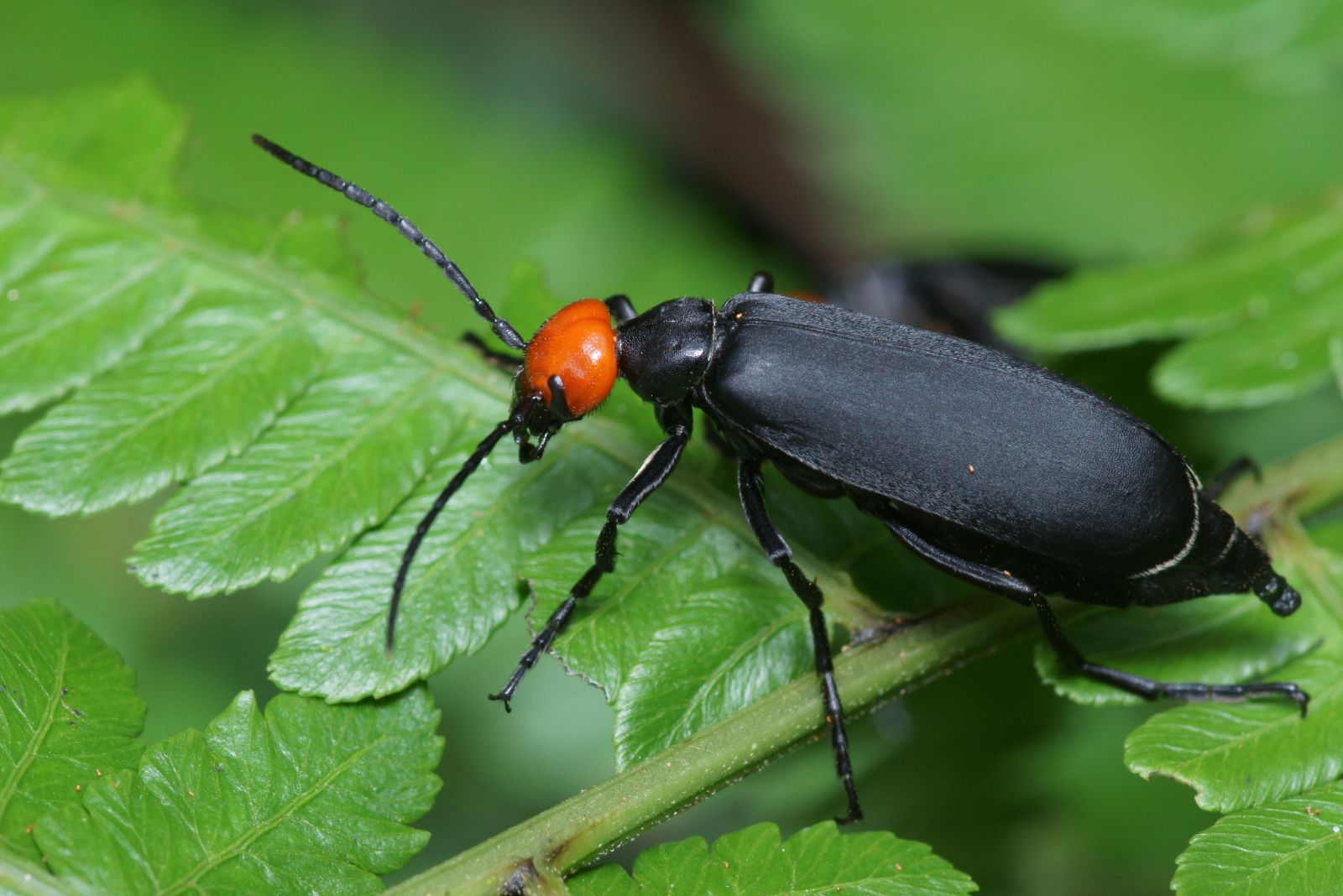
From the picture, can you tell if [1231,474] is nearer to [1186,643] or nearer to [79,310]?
[1186,643]

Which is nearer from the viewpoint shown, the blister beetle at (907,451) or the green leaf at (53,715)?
the green leaf at (53,715)

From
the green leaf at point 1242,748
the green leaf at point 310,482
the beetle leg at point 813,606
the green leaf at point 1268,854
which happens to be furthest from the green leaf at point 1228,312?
the green leaf at point 310,482

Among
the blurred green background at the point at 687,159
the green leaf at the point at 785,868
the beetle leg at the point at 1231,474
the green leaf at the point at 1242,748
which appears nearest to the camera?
the green leaf at the point at 785,868

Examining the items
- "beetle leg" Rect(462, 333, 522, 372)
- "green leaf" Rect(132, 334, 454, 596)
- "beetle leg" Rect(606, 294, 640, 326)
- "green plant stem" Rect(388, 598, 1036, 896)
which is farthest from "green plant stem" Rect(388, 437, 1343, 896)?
"beetle leg" Rect(606, 294, 640, 326)

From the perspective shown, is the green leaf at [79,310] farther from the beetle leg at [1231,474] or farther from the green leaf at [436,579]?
the beetle leg at [1231,474]

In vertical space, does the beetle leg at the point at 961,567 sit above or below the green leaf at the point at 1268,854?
above

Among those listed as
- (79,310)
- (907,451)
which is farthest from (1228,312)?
(79,310)

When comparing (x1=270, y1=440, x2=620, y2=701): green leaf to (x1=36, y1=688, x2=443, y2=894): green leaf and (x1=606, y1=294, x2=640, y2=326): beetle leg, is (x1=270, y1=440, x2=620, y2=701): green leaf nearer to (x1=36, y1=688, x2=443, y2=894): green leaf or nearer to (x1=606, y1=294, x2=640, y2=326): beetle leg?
(x1=36, y1=688, x2=443, y2=894): green leaf

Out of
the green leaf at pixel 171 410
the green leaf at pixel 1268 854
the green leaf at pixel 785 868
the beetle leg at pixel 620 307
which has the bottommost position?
the green leaf at pixel 785 868
